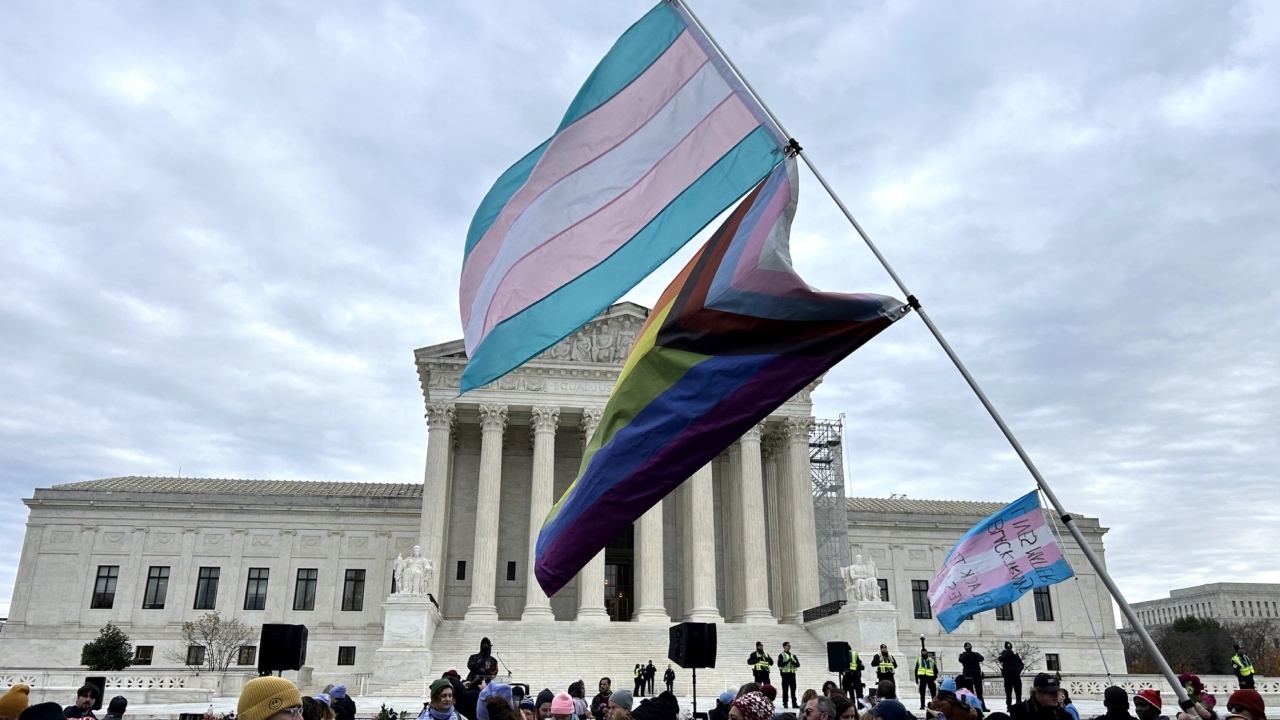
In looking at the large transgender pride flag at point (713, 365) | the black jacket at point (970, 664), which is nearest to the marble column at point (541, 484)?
the black jacket at point (970, 664)

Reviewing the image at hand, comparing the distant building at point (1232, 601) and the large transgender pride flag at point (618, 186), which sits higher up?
the distant building at point (1232, 601)

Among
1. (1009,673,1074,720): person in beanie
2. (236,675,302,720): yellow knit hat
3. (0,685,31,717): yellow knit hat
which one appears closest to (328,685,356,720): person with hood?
(0,685,31,717): yellow knit hat

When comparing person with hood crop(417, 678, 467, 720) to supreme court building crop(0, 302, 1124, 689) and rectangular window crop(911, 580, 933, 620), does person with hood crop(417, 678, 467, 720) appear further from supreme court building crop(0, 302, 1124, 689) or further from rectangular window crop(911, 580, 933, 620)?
rectangular window crop(911, 580, 933, 620)

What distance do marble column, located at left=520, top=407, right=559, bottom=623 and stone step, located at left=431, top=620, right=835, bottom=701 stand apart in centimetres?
132

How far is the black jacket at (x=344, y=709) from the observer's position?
1003 cm

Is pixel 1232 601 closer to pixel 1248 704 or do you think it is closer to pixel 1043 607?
pixel 1043 607

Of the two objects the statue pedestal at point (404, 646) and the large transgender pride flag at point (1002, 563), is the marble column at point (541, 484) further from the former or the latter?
the large transgender pride flag at point (1002, 563)

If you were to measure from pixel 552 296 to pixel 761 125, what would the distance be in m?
2.44

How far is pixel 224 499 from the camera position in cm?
4844

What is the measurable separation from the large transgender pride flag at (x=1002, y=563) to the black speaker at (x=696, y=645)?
4111 mm

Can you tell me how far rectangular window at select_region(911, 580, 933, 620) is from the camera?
52.7m

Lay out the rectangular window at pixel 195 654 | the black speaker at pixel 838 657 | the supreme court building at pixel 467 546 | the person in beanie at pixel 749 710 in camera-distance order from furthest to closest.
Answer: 1. the rectangular window at pixel 195 654
2. the supreme court building at pixel 467 546
3. the black speaker at pixel 838 657
4. the person in beanie at pixel 749 710

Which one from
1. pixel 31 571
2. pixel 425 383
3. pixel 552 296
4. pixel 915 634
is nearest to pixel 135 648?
Result: pixel 31 571

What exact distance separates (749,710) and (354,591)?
151 ft
